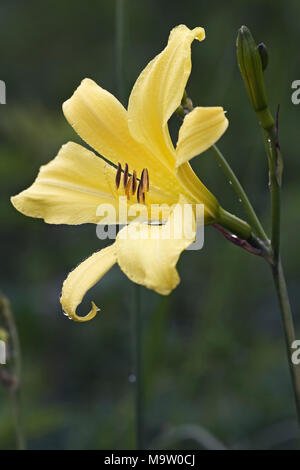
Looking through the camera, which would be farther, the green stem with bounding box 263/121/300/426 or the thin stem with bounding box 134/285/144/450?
the thin stem with bounding box 134/285/144/450

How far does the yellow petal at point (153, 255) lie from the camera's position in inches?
33.4

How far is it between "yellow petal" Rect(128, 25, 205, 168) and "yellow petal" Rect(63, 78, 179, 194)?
33 mm

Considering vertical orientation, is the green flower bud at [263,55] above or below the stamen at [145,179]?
above

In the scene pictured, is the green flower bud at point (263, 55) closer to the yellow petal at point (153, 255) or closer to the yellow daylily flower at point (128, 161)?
the yellow daylily flower at point (128, 161)

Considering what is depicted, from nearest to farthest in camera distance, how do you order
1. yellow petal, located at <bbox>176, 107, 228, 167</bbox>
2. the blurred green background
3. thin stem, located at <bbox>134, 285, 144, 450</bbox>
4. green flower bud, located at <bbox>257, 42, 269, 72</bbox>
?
yellow petal, located at <bbox>176, 107, 228, 167</bbox> < green flower bud, located at <bbox>257, 42, 269, 72</bbox> < thin stem, located at <bbox>134, 285, 144, 450</bbox> < the blurred green background

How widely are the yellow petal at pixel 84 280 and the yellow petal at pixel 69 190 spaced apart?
5.3 inches

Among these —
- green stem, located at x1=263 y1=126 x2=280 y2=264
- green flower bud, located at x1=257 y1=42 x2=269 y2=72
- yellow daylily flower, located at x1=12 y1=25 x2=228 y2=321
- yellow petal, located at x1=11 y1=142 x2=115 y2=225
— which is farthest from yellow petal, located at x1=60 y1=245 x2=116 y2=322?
green flower bud, located at x1=257 y1=42 x2=269 y2=72

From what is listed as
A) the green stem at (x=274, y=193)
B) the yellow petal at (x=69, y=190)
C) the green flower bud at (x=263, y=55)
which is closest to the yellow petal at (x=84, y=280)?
the yellow petal at (x=69, y=190)

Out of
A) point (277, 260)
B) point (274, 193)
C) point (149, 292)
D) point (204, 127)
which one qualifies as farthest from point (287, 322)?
→ point (149, 292)

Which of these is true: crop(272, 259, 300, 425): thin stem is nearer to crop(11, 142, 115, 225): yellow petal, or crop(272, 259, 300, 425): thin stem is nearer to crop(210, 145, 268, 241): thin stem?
crop(210, 145, 268, 241): thin stem

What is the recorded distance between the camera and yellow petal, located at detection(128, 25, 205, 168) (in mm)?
1049

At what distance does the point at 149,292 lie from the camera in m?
2.16
